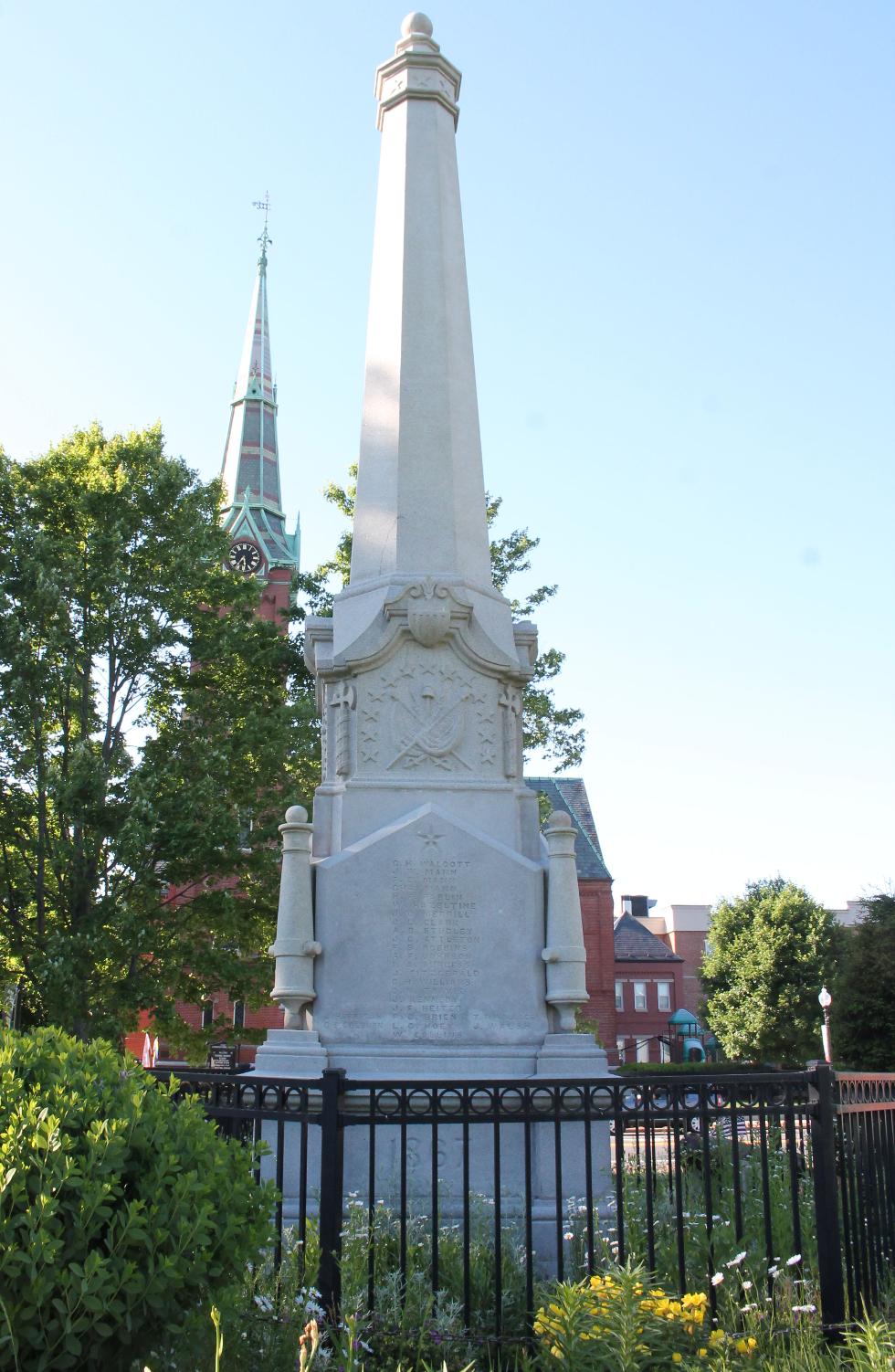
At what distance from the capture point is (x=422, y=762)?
8688 mm

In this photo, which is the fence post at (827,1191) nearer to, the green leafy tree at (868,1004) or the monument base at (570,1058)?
the monument base at (570,1058)

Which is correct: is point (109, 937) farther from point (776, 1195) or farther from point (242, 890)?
point (776, 1195)

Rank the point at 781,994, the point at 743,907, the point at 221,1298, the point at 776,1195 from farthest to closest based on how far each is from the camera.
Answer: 1. the point at 743,907
2. the point at 781,994
3. the point at 776,1195
4. the point at 221,1298

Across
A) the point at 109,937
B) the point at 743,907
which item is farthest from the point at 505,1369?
the point at 743,907

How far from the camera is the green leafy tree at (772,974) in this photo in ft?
137

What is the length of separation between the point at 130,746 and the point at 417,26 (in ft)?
46.1

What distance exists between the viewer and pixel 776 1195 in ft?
25.7

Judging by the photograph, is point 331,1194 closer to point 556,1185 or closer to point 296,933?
point 556,1185

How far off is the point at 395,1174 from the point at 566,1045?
1.39 meters

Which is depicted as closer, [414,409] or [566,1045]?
[566,1045]

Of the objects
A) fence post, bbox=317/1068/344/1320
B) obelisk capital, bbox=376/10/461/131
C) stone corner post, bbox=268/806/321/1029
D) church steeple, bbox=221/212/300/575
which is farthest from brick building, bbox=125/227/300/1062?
fence post, bbox=317/1068/344/1320

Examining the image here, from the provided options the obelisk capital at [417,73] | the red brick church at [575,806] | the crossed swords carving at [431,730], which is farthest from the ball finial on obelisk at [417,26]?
the red brick church at [575,806]

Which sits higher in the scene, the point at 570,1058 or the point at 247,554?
the point at 247,554

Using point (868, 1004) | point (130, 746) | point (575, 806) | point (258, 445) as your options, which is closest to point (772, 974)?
point (575, 806)
